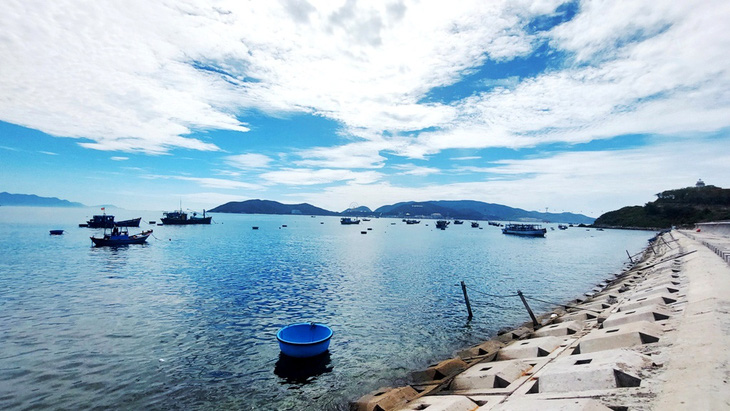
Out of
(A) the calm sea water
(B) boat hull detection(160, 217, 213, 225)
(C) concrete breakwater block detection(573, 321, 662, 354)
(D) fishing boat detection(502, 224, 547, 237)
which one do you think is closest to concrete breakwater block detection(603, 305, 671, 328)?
(C) concrete breakwater block detection(573, 321, 662, 354)

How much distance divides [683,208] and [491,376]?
708ft

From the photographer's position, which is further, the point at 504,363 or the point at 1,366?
the point at 1,366

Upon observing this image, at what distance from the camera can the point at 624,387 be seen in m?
7.54

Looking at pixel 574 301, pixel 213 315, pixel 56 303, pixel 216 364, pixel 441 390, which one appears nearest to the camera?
pixel 441 390

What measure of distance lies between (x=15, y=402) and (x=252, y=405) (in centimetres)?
930

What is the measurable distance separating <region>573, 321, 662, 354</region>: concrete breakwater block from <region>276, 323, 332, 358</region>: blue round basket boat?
11.3 m

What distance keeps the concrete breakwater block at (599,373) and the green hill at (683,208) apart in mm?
165857

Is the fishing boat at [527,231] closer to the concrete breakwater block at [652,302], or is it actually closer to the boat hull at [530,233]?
the boat hull at [530,233]

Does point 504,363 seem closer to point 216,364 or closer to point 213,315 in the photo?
point 216,364

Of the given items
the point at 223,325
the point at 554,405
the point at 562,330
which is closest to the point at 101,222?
the point at 223,325

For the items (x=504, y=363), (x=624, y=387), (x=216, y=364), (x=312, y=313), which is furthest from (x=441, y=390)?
(x=312, y=313)

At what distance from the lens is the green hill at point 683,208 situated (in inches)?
5463

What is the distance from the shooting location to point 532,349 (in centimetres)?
1412

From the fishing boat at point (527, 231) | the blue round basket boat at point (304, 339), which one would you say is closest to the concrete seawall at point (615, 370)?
the blue round basket boat at point (304, 339)
